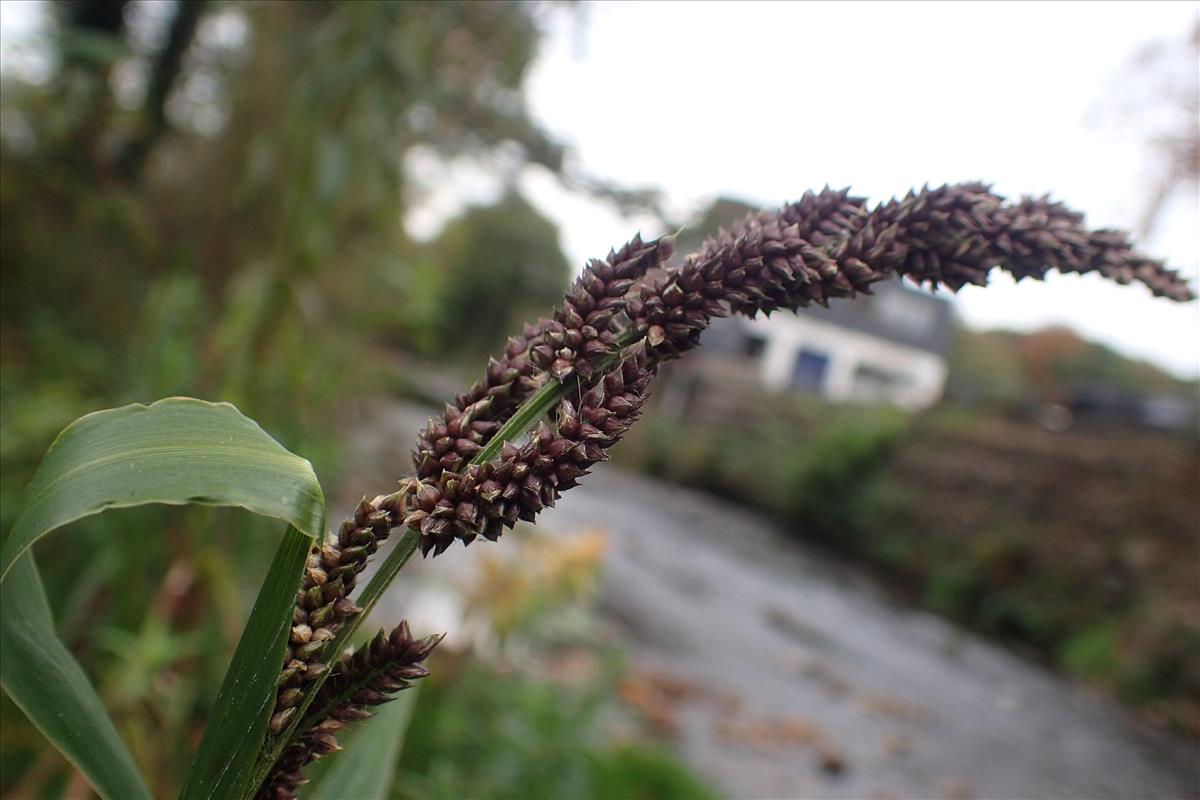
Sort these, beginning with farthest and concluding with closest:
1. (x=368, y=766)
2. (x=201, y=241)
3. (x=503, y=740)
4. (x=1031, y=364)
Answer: (x=1031, y=364), (x=201, y=241), (x=503, y=740), (x=368, y=766)

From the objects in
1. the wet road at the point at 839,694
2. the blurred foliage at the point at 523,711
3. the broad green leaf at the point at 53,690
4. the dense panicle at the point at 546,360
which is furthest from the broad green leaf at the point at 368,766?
the wet road at the point at 839,694

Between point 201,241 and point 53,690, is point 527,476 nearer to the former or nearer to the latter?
point 53,690

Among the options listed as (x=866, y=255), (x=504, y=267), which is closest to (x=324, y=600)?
(x=866, y=255)

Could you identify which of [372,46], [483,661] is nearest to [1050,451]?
[483,661]

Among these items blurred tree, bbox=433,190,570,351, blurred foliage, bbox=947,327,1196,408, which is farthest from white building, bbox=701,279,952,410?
blurred tree, bbox=433,190,570,351

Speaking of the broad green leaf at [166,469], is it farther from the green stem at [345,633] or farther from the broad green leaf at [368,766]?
the broad green leaf at [368,766]

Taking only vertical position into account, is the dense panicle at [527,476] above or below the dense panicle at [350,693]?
above

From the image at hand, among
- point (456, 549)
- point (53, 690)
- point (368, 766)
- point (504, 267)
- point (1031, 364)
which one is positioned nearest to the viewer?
point (53, 690)
